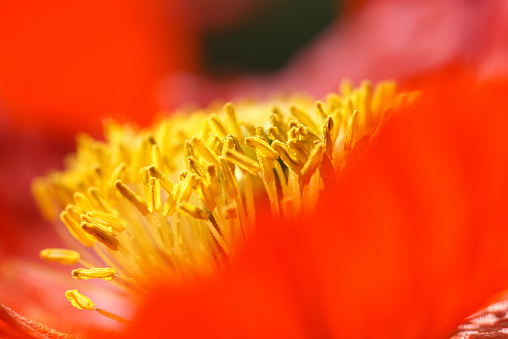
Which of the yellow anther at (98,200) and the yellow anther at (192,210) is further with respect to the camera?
the yellow anther at (98,200)

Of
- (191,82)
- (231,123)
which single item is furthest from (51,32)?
(231,123)

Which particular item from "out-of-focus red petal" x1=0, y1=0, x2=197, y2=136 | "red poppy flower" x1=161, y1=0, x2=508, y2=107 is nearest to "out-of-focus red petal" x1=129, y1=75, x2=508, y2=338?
"red poppy flower" x1=161, y1=0, x2=508, y2=107

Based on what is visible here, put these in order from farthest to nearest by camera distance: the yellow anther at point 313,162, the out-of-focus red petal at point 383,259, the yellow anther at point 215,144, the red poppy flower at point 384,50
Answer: the red poppy flower at point 384,50 < the yellow anther at point 215,144 < the yellow anther at point 313,162 < the out-of-focus red petal at point 383,259

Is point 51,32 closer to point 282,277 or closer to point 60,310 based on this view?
point 60,310

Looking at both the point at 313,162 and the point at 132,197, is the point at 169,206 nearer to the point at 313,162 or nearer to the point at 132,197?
the point at 132,197

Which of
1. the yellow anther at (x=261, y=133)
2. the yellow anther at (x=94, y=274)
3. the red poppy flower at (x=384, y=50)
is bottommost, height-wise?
the yellow anther at (x=94, y=274)

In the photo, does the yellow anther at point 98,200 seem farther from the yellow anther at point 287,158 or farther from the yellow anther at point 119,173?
the yellow anther at point 287,158

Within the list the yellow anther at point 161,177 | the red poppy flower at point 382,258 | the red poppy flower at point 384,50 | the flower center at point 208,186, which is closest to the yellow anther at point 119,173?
the flower center at point 208,186
